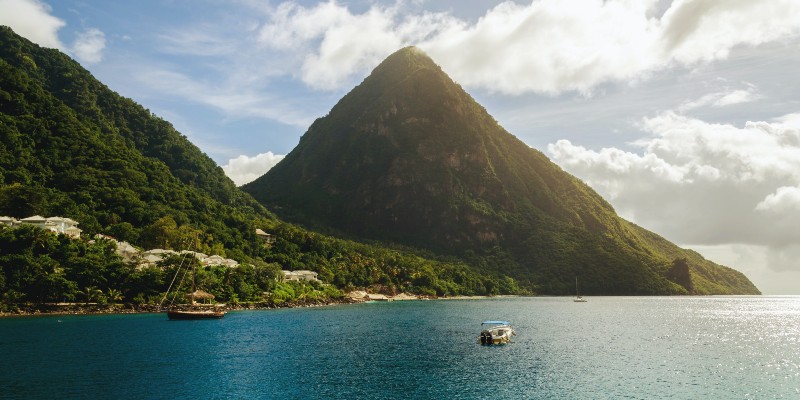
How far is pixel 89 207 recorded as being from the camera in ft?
422

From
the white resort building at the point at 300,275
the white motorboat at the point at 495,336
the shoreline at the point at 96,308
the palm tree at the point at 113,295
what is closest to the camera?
the white motorboat at the point at 495,336

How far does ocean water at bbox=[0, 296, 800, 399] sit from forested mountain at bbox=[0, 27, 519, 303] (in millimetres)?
13476

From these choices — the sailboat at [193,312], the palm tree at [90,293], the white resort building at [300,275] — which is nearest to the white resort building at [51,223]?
the palm tree at [90,293]

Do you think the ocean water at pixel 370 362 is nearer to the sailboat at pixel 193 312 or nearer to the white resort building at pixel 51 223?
the sailboat at pixel 193 312

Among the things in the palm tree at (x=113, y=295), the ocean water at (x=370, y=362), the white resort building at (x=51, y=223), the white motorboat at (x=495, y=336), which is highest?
the white resort building at (x=51, y=223)

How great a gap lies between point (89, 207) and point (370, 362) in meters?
106

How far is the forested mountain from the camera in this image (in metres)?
96.0

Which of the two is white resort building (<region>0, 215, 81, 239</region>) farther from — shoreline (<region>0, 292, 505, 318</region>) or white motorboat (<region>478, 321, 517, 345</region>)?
white motorboat (<region>478, 321, 517, 345</region>)

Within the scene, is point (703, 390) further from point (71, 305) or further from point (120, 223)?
point (120, 223)

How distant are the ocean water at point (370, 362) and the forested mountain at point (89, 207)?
1348cm

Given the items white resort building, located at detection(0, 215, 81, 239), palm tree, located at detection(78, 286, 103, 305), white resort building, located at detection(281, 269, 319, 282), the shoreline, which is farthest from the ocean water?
white resort building, located at detection(281, 269, 319, 282)

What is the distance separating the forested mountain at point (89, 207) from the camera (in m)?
96.0

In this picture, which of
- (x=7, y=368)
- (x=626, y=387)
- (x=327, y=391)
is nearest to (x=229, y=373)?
(x=327, y=391)

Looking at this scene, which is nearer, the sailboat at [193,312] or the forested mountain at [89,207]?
the sailboat at [193,312]
